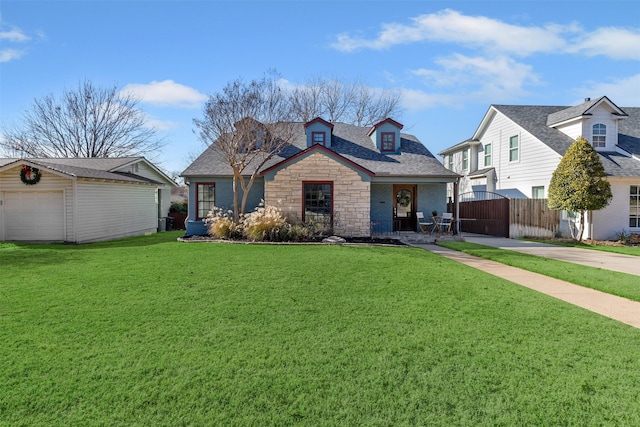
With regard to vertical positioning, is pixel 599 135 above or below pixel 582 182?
above

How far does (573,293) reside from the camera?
687 cm

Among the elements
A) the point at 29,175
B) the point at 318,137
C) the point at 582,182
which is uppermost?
the point at 318,137

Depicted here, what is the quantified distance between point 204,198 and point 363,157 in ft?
25.0

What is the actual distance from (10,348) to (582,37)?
17192 millimetres

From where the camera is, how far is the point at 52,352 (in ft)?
12.8

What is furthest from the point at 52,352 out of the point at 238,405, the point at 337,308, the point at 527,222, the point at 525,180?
the point at 525,180

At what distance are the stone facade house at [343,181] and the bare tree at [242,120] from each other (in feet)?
3.19

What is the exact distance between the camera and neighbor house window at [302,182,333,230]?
15859 mm

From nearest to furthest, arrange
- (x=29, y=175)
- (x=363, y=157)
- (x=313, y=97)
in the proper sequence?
(x=29, y=175), (x=363, y=157), (x=313, y=97)

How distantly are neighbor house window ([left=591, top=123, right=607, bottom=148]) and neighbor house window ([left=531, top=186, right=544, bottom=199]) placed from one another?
10.3ft

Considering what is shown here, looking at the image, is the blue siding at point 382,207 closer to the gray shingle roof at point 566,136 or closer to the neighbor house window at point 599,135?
the gray shingle roof at point 566,136

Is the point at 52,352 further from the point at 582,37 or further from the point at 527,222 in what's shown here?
the point at 527,222

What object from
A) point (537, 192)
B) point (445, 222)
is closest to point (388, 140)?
point (445, 222)

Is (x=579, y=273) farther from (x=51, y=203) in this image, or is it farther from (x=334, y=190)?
(x=51, y=203)
